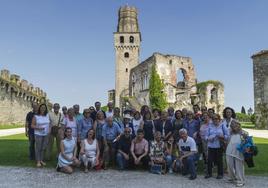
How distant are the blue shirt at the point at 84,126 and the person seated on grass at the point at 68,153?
1.75ft

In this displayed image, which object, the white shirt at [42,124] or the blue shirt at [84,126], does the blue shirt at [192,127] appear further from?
the white shirt at [42,124]

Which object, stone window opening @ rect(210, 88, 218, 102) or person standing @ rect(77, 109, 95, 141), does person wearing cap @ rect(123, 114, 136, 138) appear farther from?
stone window opening @ rect(210, 88, 218, 102)

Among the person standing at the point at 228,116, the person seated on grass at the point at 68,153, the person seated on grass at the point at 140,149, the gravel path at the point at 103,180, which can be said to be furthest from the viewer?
the person seated on grass at the point at 140,149

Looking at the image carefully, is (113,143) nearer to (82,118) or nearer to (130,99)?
(82,118)

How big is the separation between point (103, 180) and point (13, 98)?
31.7 m

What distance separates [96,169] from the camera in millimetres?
9781

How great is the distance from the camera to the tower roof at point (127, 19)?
6656cm

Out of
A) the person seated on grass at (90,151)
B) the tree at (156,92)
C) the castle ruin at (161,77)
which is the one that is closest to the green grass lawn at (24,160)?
the person seated on grass at (90,151)

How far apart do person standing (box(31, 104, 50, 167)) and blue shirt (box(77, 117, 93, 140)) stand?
3.49ft

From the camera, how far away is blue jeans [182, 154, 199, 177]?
884 cm

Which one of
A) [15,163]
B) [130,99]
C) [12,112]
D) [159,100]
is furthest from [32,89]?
[15,163]

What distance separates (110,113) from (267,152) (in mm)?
7000

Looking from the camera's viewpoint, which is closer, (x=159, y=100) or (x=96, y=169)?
(x=96, y=169)

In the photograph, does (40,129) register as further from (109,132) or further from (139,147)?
(139,147)
